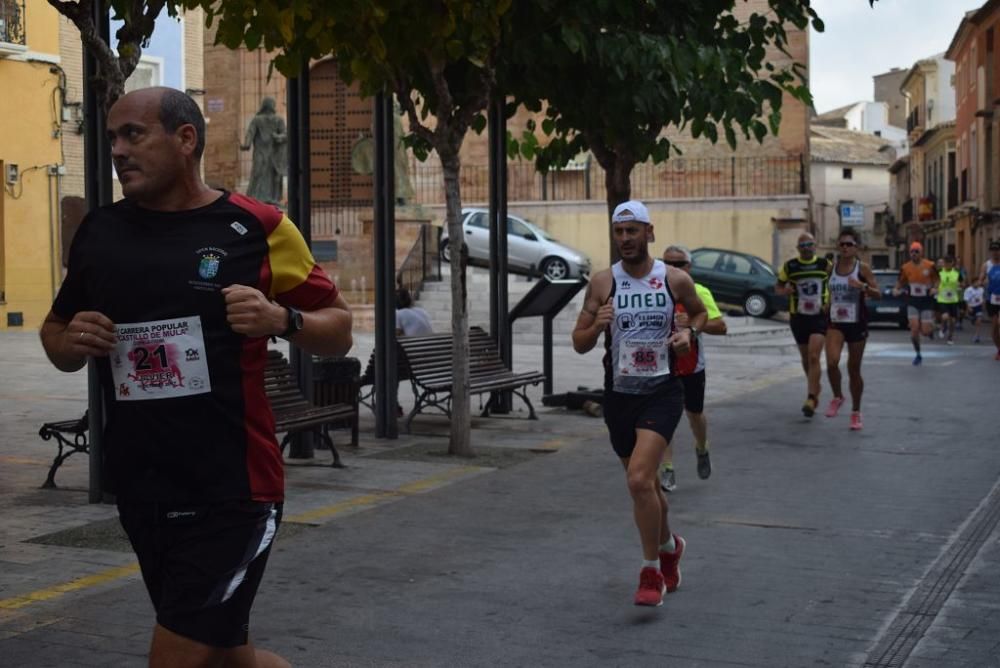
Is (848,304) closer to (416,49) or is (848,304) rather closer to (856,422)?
(856,422)

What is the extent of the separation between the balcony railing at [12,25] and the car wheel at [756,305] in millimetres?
16313

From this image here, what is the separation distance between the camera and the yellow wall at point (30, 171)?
29641mm

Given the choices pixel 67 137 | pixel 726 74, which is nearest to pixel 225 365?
pixel 726 74

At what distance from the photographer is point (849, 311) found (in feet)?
46.9

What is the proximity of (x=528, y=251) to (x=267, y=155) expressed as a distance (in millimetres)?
8765

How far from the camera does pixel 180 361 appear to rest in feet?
12.0

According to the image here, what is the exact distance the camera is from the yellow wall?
29.6 m

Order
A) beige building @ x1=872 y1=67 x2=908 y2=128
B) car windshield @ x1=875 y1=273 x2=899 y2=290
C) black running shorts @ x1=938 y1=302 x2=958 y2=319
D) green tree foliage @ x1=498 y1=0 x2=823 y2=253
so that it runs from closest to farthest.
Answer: green tree foliage @ x1=498 y1=0 x2=823 y2=253, black running shorts @ x1=938 y1=302 x2=958 y2=319, car windshield @ x1=875 y1=273 x2=899 y2=290, beige building @ x1=872 y1=67 x2=908 y2=128

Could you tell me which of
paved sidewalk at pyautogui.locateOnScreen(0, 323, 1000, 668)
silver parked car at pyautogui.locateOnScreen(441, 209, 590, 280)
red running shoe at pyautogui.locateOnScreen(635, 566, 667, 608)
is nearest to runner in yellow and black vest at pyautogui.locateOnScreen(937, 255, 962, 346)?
silver parked car at pyautogui.locateOnScreen(441, 209, 590, 280)

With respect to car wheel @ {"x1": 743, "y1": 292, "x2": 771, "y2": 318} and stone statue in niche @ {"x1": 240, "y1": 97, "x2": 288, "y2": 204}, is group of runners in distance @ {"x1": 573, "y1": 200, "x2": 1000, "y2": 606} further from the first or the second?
car wheel @ {"x1": 743, "y1": 292, "x2": 771, "y2": 318}

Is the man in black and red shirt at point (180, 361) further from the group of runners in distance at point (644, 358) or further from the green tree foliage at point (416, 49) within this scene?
the green tree foliage at point (416, 49)

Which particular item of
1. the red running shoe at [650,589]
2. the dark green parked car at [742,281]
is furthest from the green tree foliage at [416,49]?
the dark green parked car at [742,281]

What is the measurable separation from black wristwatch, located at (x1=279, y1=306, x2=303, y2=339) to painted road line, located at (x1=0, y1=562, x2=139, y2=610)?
3353mm

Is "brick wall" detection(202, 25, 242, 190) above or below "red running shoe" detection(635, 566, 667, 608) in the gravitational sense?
above
